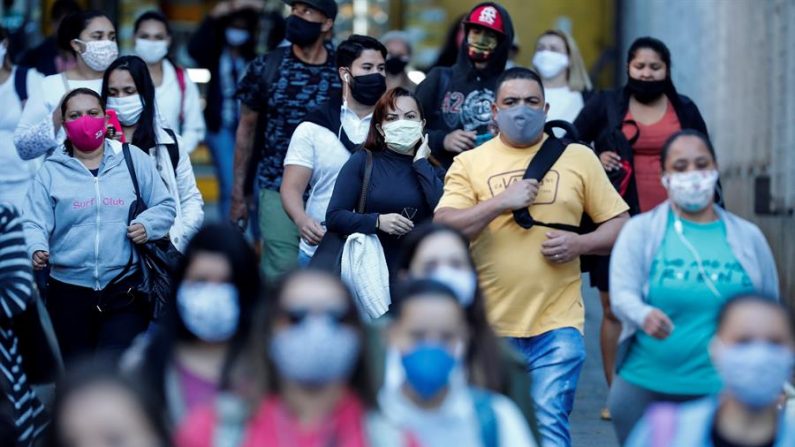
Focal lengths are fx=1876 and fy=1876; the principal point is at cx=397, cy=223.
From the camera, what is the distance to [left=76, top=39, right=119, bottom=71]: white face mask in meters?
9.87

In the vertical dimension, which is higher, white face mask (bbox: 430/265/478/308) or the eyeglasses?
the eyeglasses

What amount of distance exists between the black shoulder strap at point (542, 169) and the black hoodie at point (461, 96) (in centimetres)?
157

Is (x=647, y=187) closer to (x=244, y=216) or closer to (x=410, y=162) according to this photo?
(x=410, y=162)

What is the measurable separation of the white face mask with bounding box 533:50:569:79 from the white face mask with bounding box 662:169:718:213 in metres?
4.51

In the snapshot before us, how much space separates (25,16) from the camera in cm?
1565

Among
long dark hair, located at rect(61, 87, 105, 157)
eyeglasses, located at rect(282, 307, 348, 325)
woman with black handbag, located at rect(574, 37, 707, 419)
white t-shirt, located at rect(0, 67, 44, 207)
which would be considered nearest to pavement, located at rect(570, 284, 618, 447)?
woman with black handbag, located at rect(574, 37, 707, 419)

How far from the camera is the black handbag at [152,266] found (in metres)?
8.23

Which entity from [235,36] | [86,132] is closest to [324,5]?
[86,132]

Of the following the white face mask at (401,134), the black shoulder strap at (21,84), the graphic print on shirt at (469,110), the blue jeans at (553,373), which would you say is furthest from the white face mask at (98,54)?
the blue jeans at (553,373)

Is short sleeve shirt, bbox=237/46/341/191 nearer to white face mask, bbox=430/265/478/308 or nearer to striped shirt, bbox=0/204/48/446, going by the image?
striped shirt, bbox=0/204/48/446

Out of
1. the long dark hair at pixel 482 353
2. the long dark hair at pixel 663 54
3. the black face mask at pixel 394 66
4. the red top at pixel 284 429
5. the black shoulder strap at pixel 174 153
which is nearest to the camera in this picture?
the red top at pixel 284 429

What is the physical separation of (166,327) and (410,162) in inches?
123

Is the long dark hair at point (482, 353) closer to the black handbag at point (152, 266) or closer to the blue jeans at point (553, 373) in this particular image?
the blue jeans at point (553, 373)

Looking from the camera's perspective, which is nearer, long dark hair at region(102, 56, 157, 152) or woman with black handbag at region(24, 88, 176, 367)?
woman with black handbag at region(24, 88, 176, 367)
